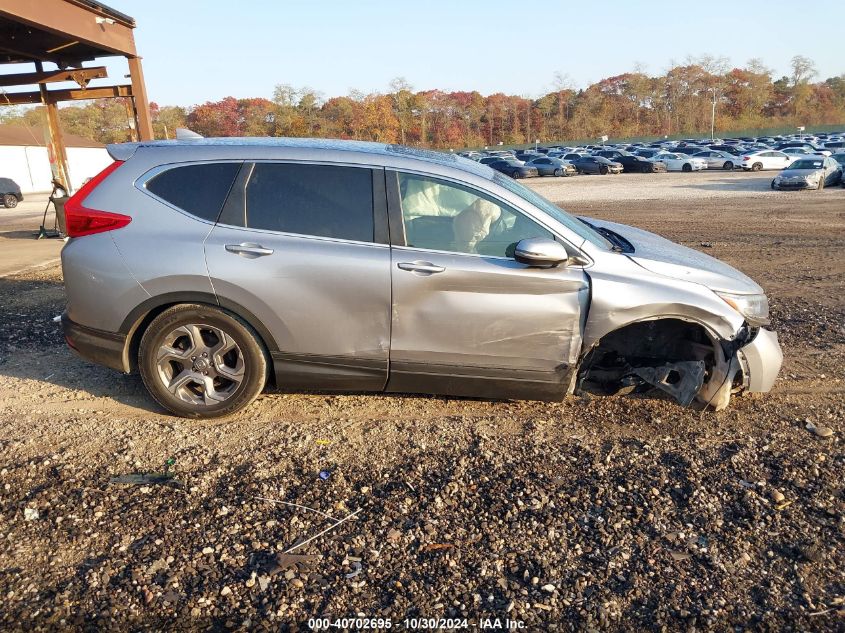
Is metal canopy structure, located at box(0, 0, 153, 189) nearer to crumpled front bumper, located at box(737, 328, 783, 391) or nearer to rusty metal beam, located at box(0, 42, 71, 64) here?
rusty metal beam, located at box(0, 42, 71, 64)

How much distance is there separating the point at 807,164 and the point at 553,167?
68.1ft

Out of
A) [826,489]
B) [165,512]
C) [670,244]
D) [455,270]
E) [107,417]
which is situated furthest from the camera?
[670,244]

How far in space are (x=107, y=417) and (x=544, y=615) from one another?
3221mm

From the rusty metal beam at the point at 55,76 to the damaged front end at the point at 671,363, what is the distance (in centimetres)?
1373

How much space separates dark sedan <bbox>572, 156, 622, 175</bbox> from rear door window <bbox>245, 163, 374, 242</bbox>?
43.6 meters

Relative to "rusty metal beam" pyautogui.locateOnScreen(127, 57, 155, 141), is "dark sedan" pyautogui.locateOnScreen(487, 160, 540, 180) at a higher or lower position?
lower

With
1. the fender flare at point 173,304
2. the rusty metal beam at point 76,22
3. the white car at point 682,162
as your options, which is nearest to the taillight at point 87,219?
the fender flare at point 173,304

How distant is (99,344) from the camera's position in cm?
427

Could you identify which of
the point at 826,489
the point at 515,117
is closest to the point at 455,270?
the point at 826,489

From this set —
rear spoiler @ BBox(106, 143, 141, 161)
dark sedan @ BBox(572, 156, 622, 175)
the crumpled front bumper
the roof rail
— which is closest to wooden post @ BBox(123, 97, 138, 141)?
the roof rail

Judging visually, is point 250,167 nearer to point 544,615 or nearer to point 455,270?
point 455,270

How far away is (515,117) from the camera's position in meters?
114

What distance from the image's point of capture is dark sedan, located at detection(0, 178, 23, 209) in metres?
27.8

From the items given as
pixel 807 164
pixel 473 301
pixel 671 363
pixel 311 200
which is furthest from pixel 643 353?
pixel 807 164
